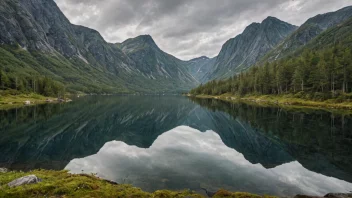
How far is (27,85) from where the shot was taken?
16400cm

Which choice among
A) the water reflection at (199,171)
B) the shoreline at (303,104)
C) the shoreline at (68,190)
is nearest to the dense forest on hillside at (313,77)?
the shoreline at (303,104)

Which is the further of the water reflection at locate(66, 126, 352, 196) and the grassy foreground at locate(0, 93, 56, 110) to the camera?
the grassy foreground at locate(0, 93, 56, 110)

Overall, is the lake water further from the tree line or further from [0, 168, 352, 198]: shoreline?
the tree line

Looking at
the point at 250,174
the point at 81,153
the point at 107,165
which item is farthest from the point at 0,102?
the point at 250,174

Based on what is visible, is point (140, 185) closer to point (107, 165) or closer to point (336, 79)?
point (107, 165)

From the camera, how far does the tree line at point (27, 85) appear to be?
15050 cm

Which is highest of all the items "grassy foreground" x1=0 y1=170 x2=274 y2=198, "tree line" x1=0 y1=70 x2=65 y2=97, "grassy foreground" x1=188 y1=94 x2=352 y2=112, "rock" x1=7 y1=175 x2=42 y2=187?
"tree line" x1=0 y1=70 x2=65 y2=97

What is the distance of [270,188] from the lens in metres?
22.8

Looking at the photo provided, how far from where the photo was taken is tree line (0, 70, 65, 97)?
150500mm

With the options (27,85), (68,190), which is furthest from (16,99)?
(68,190)

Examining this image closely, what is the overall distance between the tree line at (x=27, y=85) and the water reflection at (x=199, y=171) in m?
151

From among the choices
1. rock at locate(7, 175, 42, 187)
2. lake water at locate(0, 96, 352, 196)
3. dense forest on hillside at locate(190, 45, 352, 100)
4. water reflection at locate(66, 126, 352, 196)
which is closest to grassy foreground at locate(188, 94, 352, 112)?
dense forest on hillside at locate(190, 45, 352, 100)

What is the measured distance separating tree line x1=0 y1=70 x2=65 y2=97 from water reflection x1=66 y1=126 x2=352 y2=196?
150555 millimetres

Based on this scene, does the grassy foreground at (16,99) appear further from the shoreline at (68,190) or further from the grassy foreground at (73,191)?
the grassy foreground at (73,191)
